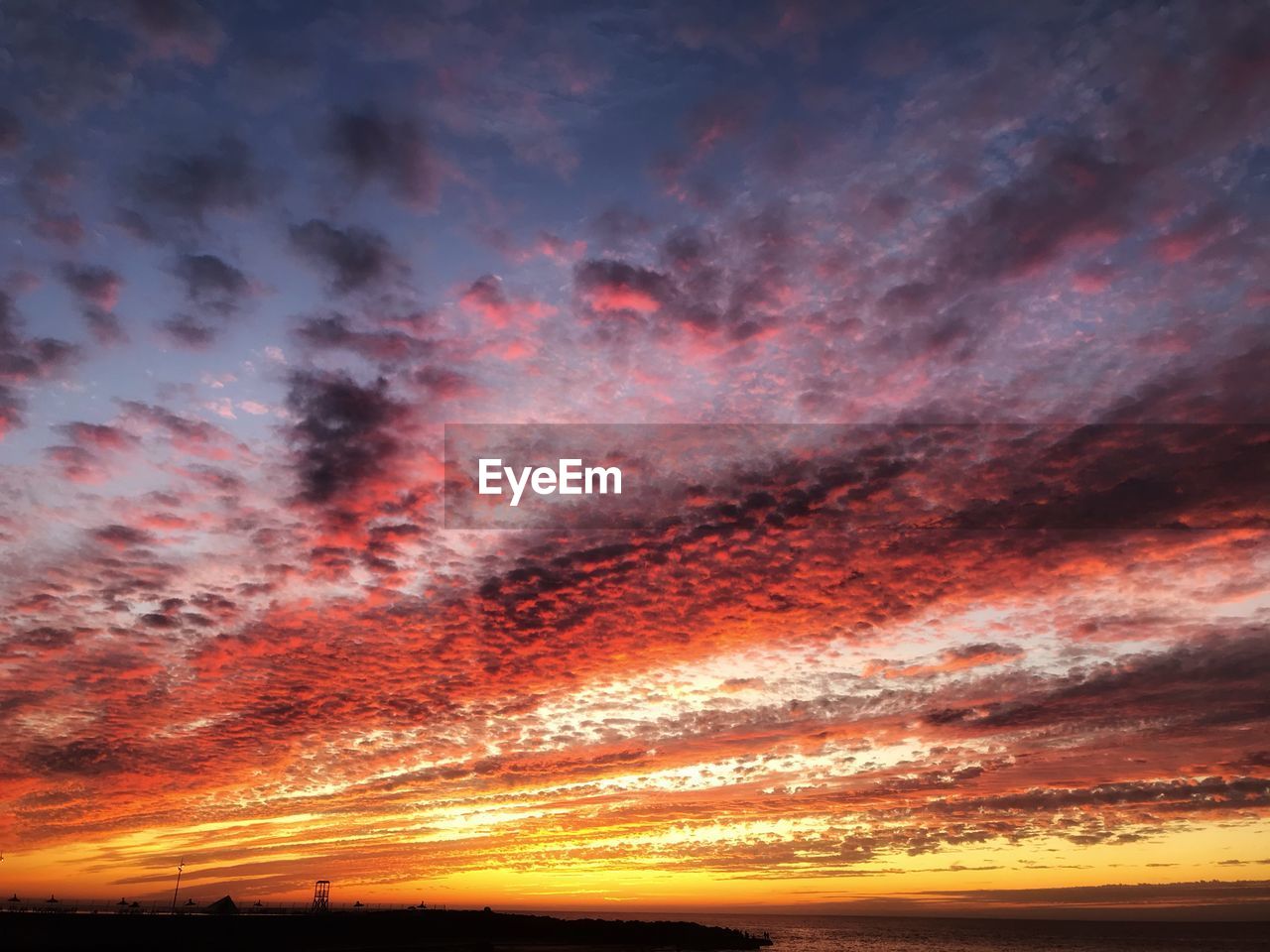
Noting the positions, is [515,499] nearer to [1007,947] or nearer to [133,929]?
[133,929]

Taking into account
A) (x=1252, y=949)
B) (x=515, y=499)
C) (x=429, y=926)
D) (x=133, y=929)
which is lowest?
(x=1252, y=949)

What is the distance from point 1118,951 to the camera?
174625 mm

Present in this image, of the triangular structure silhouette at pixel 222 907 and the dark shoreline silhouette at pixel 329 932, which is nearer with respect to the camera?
the dark shoreline silhouette at pixel 329 932

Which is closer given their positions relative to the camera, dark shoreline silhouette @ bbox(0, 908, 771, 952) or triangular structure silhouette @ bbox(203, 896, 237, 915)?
dark shoreline silhouette @ bbox(0, 908, 771, 952)

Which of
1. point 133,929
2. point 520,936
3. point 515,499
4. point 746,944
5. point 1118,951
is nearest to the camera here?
point 515,499

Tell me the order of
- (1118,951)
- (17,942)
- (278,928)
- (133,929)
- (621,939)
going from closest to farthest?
(17,942)
(133,929)
(278,928)
(621,939)
(1118,951)

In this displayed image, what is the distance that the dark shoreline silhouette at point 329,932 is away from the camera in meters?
69.6

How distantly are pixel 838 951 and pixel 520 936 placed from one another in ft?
251

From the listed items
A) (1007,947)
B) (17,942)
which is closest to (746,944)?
(1007,947)

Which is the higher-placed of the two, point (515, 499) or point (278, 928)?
point (515, 499)

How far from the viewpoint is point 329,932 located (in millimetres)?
91875

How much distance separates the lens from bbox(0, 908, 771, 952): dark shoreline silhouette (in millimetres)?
69562

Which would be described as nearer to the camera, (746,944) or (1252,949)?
(746,944)

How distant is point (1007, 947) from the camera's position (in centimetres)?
18462
